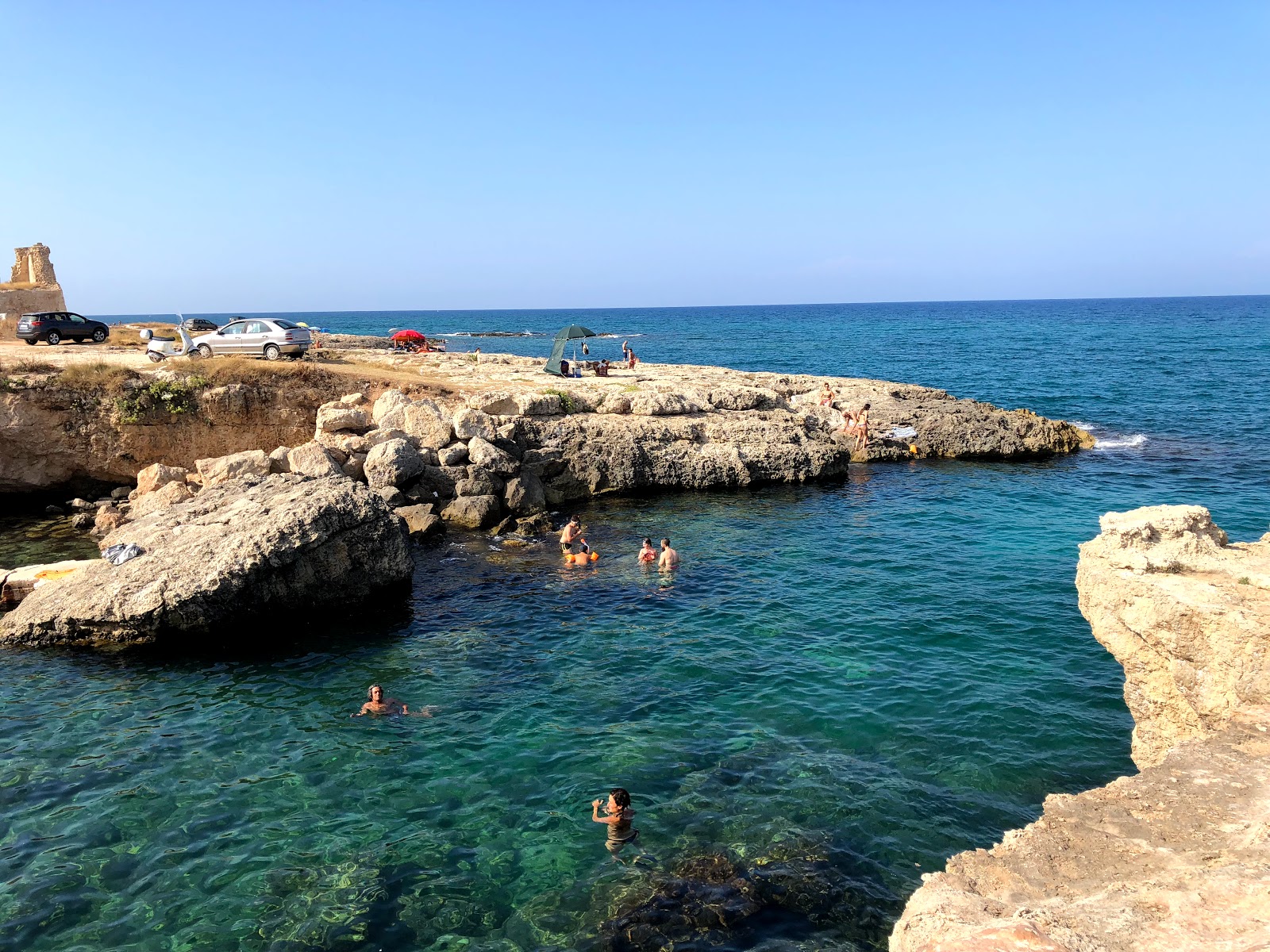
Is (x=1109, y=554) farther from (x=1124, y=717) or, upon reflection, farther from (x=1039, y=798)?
(x=1124, y=717)

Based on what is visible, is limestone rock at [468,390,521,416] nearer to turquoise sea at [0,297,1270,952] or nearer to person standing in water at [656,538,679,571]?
turquoise sea at [0,297,1270,952]

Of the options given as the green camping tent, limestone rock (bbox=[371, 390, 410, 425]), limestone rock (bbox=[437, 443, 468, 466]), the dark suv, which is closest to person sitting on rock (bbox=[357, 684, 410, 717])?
limestone rock (bbox=[437, 443, 468, 466])

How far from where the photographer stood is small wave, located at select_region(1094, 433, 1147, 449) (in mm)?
37188

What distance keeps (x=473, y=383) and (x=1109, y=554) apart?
94.6 ft

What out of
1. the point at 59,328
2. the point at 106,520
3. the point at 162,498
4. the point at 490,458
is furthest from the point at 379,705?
the point at 59,328

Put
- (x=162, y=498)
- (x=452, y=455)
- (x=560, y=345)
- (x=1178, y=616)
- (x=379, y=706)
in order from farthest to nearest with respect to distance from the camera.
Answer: (x=560, y=345)
(x=452, y=455)
(x=162, y=498)
(x=379, y=706)
(x=1178, y=616)

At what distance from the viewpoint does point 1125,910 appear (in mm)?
5555

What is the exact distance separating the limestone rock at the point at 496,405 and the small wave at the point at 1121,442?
27.3 metres

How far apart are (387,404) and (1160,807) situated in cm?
2528

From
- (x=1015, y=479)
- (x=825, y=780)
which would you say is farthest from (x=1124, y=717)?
(x=1015, y=479)

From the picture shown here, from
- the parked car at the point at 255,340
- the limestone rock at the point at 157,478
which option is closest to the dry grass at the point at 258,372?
the parked car at the point at 255,340

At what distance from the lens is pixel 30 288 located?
1777 inches

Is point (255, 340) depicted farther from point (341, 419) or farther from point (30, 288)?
point (30, 288)

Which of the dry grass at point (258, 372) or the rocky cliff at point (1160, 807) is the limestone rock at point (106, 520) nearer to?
the dry grass at point (258, 372)
